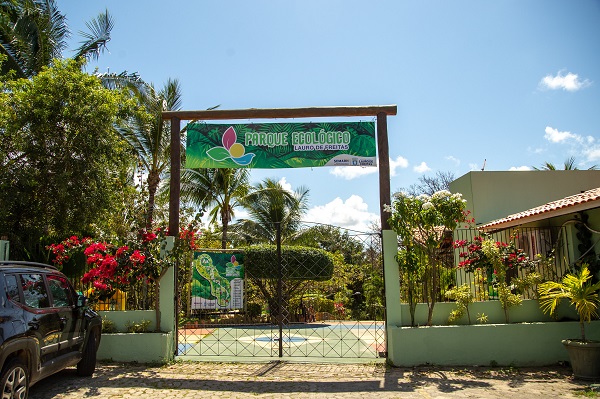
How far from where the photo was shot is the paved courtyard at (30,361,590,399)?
675 cm

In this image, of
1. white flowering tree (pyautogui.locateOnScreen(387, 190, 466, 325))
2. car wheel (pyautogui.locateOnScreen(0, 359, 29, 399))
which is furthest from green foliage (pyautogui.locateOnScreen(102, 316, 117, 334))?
white flowering tree (pyautogui.locateOnScreen(387, 190, 466, 325))

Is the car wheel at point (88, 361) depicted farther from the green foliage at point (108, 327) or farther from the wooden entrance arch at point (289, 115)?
the wooden entrance arch at point (289, 115)

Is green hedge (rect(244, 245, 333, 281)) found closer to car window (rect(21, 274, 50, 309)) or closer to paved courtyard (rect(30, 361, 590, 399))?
paved courtyard (rect(30, 361, 590, 399))

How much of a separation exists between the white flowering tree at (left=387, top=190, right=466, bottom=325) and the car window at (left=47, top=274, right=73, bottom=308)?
5.46 meters

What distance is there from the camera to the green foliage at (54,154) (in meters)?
10.7

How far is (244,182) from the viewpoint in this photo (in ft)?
76.5

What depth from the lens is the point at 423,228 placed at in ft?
28.6

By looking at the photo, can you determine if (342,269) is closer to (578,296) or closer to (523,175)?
(523,175)

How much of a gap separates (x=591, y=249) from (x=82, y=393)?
9.19 metres

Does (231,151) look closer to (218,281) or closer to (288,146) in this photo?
(288,146)

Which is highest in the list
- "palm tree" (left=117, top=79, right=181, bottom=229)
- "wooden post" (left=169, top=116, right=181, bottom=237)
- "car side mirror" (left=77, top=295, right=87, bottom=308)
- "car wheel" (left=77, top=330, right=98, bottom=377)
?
"palm tree" (left=117, top=79, right=181, bottom=229)

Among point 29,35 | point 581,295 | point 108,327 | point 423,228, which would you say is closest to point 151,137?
point 29,35

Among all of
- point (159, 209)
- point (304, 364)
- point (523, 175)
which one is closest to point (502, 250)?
point (304, 364)

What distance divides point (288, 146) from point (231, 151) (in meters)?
1.15
